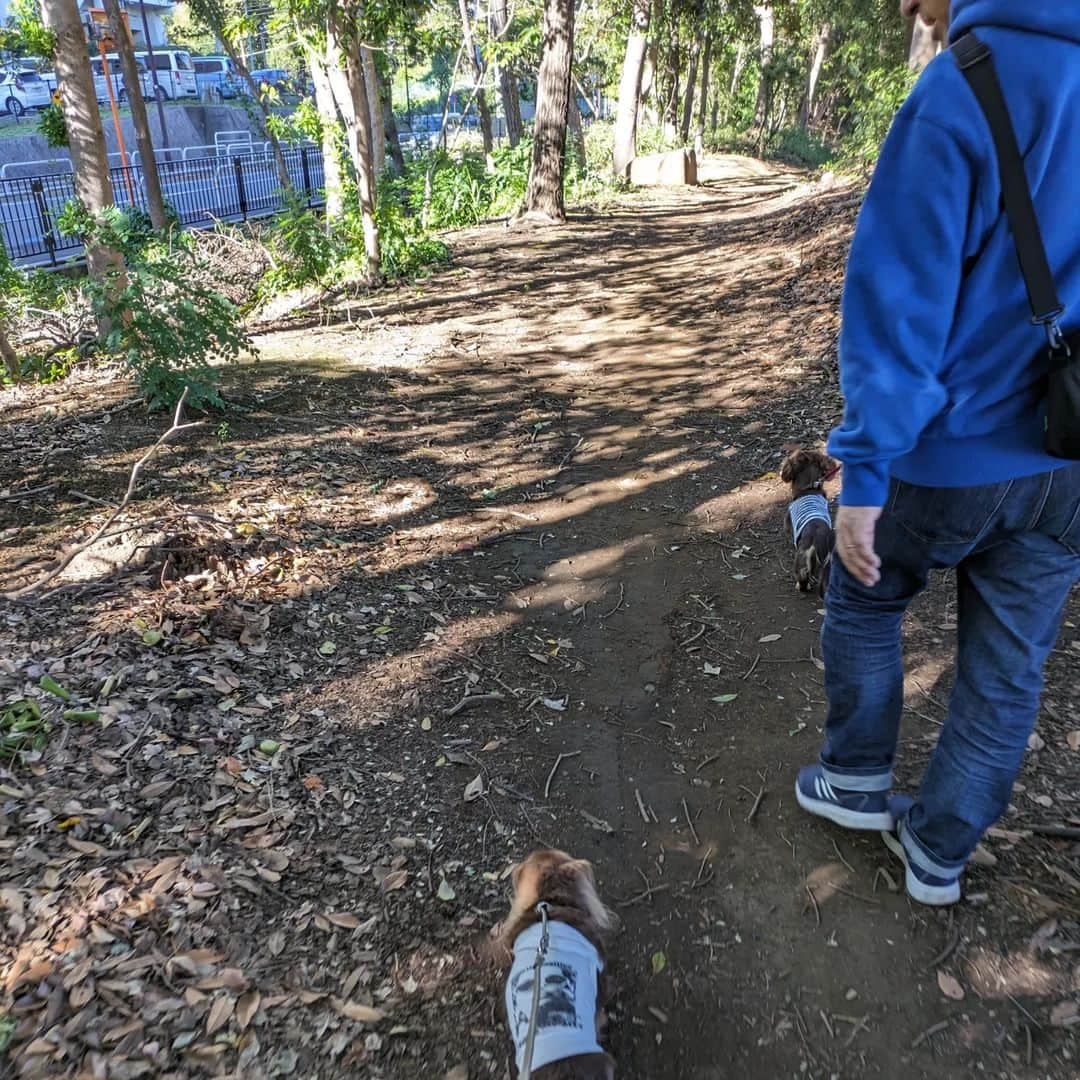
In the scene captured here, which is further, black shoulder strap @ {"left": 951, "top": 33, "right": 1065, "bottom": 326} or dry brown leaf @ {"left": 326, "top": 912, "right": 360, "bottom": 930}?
dry brown leaf @ {"left": 326, "top": 912, "right": 360, "bottom": 930}

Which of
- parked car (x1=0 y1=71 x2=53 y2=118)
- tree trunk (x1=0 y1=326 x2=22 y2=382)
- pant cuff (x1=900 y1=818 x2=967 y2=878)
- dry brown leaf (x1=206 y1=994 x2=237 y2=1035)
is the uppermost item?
parked car (x1=0 y1=71 x2=53 y2=118)

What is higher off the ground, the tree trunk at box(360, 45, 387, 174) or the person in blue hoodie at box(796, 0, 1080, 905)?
the tree trunk at box(360, 45, 387, 174)

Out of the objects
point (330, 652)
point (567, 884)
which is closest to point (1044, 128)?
point (567, 884)

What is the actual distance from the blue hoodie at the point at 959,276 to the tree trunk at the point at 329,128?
841cm

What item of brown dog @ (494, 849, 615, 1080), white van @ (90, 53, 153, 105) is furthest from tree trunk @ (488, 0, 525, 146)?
white van @ (90, 53, 153, 105)

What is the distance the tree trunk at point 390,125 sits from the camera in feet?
53.8

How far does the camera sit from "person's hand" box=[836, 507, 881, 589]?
1907 mm

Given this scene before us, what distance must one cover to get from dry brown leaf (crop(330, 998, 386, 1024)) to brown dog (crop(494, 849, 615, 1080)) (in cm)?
34

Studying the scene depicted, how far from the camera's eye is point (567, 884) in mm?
2152

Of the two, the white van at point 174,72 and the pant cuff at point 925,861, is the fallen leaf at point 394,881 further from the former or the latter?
the white van at point 174,72

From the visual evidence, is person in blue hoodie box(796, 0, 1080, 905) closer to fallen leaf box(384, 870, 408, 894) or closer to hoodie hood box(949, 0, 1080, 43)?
hoodie hood box(949, 0, 1080, 43)

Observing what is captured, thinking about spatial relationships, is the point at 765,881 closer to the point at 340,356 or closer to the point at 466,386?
the point at 466,386

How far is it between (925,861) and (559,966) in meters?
1.06

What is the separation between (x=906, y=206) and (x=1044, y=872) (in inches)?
74.5
